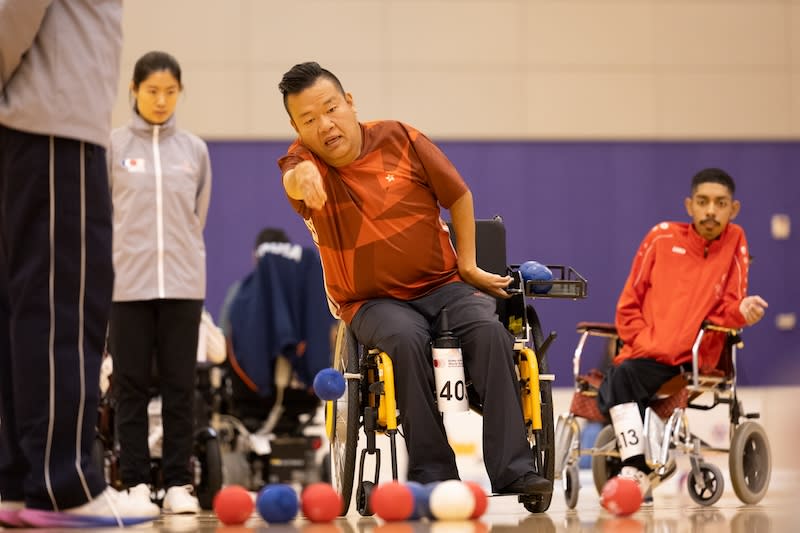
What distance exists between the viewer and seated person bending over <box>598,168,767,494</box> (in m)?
4.07

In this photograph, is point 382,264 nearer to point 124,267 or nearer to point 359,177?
point 359,177

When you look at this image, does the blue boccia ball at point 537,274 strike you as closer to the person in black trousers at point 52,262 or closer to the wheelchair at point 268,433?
the person in black trousers at point 52,262

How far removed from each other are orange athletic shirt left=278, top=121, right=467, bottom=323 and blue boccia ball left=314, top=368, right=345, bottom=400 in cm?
29

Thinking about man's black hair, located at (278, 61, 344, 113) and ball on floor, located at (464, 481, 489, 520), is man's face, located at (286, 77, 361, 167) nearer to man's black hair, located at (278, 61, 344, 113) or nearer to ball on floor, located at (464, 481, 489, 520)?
man's black hair, located at (278, 61, 344, 113)

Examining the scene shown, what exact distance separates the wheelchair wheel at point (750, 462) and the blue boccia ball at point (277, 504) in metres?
1.93

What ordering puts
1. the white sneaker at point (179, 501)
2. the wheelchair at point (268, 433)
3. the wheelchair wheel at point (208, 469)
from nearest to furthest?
the white sneaker at point (179, 501), the wheelchair wheel at point (208, 469), the wheelchair at point (268, 433)

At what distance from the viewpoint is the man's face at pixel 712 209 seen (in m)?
4.39

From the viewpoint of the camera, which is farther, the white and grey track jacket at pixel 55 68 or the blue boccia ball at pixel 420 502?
the blue boccia ball at pixel 420 502

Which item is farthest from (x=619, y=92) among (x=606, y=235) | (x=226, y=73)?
(x=226, y=73)

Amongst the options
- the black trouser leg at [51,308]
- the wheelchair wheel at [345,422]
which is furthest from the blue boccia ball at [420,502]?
the black trouser leg at [51,308]

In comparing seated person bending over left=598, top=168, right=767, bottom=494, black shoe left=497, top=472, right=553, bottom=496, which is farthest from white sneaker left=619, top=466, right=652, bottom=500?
black shoe left=497, top=472, right=553, bottom=496

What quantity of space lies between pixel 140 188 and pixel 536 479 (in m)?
1.91

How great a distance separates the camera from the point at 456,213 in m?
3.33

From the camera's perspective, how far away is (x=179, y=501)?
150 inches
